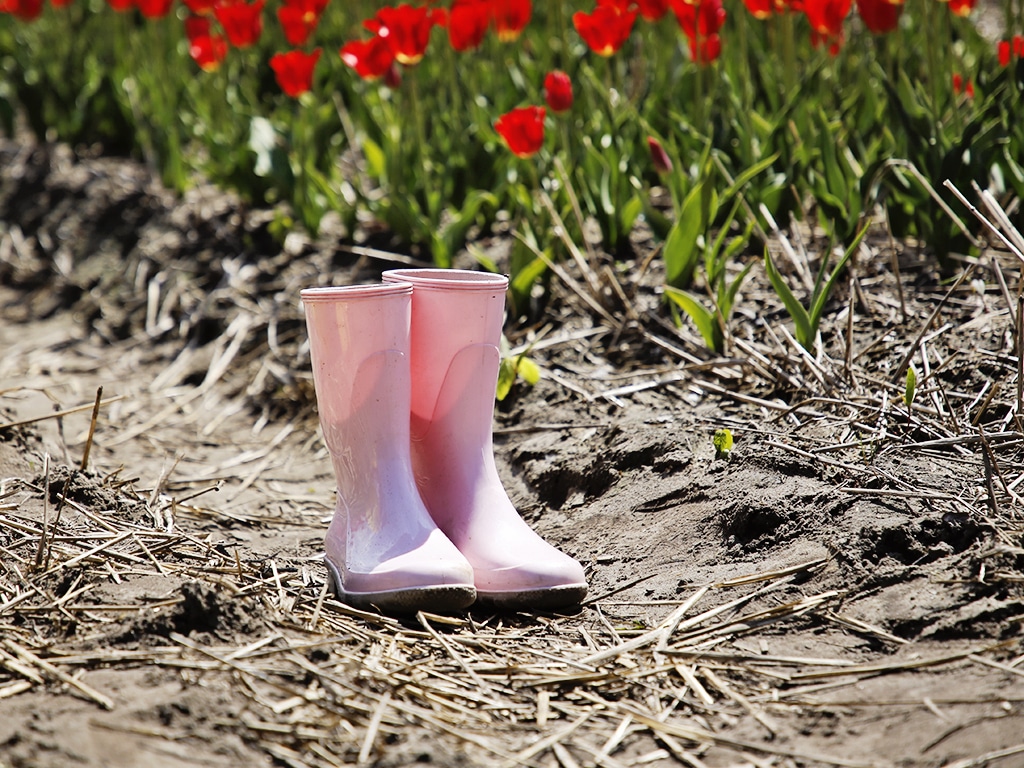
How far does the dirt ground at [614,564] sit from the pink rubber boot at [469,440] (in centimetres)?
6

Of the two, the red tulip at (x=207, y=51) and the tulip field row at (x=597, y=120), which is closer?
the tulip field row at (x=597, y=120)

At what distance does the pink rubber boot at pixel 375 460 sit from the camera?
134 centimetres

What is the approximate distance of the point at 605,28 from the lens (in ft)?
8.37

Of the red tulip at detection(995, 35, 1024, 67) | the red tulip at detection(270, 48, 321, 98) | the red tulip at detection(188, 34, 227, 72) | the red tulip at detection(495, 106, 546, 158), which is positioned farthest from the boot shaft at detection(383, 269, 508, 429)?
the red tulip at detection(188, 34, 227, 72)

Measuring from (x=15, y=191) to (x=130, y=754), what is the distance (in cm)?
366

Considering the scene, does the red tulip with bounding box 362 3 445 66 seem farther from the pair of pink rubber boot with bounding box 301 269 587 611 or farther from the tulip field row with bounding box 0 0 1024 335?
the pair of pink rubber boot with bounding box 301 269 587 611

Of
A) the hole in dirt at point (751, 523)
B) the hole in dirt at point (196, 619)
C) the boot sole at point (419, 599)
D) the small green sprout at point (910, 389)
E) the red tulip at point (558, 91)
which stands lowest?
the boot sole at point (419, 599)

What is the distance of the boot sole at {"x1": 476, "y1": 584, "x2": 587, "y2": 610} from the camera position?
139 centimetres

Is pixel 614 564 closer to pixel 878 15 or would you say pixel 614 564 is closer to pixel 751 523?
pixel 751 523

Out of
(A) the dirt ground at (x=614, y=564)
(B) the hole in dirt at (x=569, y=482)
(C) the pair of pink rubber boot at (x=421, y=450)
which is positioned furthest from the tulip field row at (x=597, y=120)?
(C) the pair of pink rubber boot at (x=421, y=450)

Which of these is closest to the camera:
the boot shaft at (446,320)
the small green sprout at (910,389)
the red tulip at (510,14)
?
the boot shaft at (446,320)

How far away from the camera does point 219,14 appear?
3031 millimetres

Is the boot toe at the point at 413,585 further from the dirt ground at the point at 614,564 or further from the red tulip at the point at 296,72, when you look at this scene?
the red tulip at the point at 296,72

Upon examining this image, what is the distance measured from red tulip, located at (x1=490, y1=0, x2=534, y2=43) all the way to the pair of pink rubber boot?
1.76 metres
